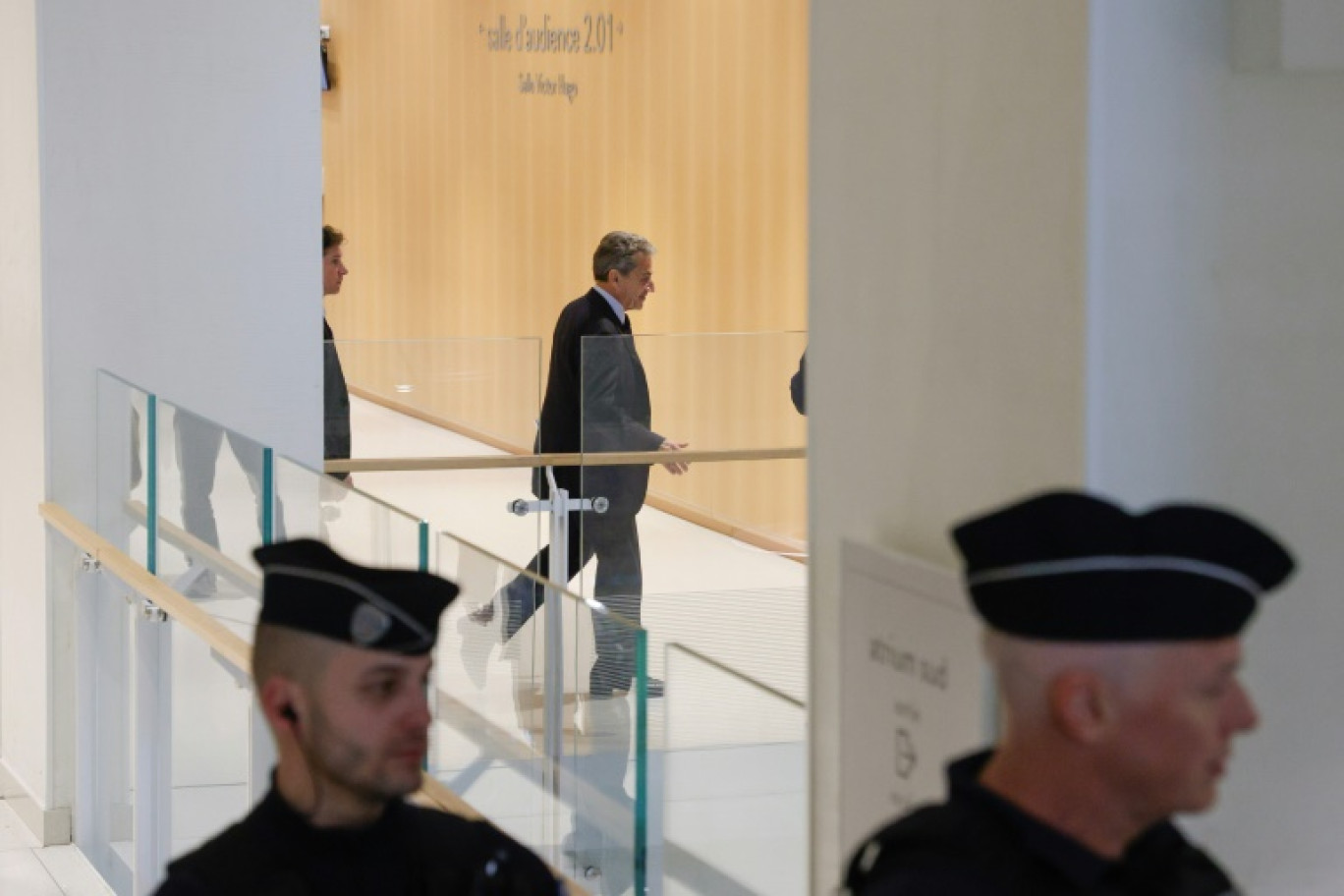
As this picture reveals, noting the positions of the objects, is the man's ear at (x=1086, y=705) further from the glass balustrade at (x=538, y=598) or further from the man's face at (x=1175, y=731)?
the glass balustrade at (x=538, y=598)

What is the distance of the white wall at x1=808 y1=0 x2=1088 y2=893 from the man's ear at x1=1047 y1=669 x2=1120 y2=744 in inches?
24.3

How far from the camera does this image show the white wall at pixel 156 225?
6.34 m

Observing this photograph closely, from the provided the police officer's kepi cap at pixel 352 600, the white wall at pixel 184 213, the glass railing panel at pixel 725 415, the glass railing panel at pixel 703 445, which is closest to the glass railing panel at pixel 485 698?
the police officer's kepi cap at pixel 352 600

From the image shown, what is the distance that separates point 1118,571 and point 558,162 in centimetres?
1245

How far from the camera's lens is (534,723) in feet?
11.0

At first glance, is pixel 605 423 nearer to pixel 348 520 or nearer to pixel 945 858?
pixel 348 520

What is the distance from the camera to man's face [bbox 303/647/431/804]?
197cm

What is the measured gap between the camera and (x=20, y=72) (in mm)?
6438

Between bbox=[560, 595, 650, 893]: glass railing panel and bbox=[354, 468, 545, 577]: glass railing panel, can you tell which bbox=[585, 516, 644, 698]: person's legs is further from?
bbox=[560, 595, 650, 893]: glass railing panel

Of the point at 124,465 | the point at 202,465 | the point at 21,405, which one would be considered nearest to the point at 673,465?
the point at 124,465

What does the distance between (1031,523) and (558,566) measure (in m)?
5.79

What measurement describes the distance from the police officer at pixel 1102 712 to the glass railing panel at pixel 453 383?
589 cm

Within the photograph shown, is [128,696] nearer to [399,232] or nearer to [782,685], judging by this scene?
[782,685]

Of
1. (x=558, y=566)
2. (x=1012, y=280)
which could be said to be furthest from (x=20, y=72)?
(x=1012, y=280)
